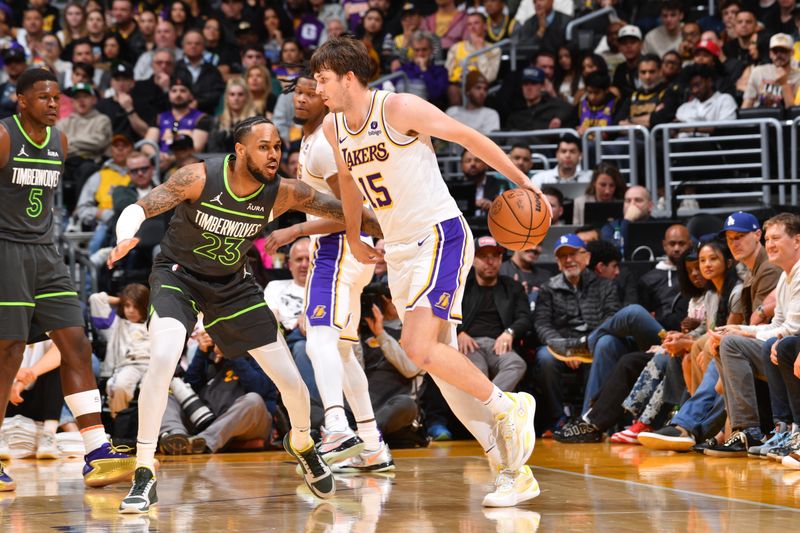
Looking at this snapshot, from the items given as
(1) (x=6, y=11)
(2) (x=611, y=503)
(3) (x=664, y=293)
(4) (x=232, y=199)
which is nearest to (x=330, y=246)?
(4) (x=232, y=199)

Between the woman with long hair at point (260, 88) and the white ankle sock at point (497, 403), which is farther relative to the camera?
the woman with long hair at point (260, 88)

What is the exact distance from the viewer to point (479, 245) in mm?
10188

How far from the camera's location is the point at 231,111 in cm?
1385

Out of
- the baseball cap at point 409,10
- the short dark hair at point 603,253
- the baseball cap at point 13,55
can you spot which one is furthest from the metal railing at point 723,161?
the baseball cap at point 13,55

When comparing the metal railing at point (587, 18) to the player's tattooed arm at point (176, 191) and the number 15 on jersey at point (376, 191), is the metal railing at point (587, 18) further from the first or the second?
the player's tattooed arm at point (176, 191)

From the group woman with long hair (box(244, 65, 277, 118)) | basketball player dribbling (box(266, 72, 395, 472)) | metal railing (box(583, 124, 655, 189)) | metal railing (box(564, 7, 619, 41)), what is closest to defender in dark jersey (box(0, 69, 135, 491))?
basketball player dribbling (box(266, 72, 395, 472))

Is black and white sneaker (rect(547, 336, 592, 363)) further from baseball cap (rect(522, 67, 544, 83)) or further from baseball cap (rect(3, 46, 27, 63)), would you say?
baseball cap (rect(3, 46, 27, 63))

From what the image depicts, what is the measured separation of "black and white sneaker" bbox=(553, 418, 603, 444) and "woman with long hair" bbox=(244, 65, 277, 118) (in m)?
6.16

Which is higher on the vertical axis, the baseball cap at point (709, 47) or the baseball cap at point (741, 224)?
the baseball cap at point (709, 47)

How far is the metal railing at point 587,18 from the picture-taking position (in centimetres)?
1483

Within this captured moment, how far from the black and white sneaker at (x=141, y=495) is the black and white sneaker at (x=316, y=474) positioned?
2.59 feet

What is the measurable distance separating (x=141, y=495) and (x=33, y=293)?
1.65 m

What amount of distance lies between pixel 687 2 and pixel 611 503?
10935 millimetres

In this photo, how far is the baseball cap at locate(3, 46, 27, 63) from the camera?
15.1 m
